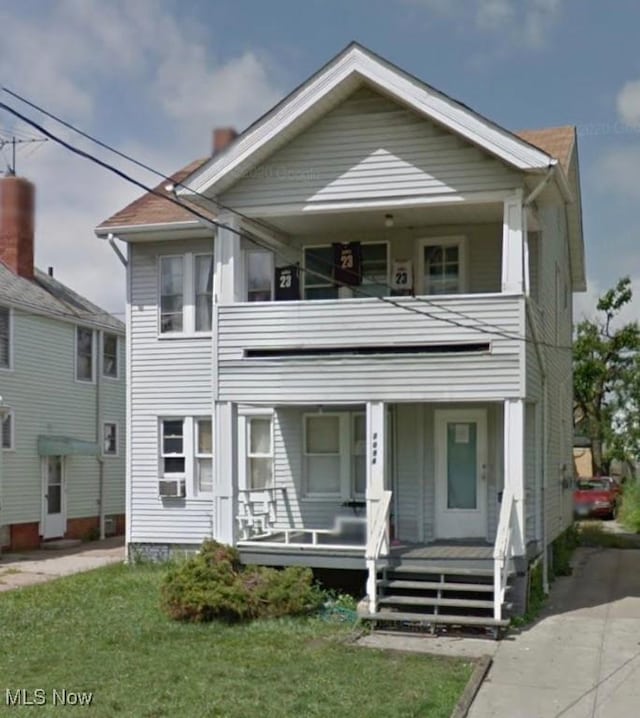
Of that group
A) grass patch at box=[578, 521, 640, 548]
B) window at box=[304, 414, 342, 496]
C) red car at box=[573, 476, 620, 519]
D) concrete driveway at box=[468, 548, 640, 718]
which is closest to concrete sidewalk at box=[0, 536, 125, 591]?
window at box=[304, 414, 342, 496]

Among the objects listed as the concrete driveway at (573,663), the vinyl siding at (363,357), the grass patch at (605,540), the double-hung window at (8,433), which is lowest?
the grass patch at (605,540)

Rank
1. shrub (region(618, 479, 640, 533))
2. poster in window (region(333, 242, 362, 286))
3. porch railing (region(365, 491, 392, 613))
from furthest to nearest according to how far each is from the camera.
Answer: shrub (region(618, 479, 640, 533)) < poster in window (region(333, 242, 362, 286)) < porch railing (region(365, 491, 392, 613))

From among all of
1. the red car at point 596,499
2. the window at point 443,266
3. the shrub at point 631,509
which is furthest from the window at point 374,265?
the red car at point 596,499

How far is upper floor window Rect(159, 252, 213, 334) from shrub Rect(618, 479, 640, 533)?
15.5 metres

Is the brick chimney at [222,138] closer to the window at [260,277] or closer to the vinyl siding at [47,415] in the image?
the window at [260,277]

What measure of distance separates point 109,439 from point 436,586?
1495 centimetres

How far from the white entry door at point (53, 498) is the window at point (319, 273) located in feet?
31.4

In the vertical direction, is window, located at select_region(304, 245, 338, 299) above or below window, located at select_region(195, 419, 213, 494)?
above

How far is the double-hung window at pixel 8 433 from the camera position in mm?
20875

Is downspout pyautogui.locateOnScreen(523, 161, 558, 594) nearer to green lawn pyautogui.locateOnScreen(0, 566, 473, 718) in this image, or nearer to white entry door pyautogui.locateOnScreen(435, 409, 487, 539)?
white entry door pyautogui.locateOnScreen(435, 409, 487, 539)

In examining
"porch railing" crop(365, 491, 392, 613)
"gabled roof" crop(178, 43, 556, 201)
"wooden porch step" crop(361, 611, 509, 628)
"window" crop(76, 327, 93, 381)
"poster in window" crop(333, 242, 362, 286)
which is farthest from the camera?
"window" crop(76, 327, 93, 381)

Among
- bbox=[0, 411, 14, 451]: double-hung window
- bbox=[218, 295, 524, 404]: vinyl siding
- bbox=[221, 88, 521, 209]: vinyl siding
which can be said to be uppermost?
bbox=[221, 88, 521, 209]: vinyl siding

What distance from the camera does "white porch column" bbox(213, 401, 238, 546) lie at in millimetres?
13773

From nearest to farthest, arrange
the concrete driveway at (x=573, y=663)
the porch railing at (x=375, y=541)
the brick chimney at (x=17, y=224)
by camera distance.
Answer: the concrete driveway at (x=573, y=663), the porch railing at (x=375, y=541), the brick chimney at (x=17, y=224)
